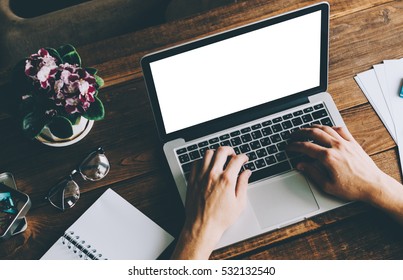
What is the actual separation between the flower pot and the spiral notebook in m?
0.19

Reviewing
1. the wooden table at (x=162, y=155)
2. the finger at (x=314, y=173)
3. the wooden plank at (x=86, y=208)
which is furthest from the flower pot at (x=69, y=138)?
the finger at (x=314, y=173)

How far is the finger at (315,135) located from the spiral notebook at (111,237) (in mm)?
418

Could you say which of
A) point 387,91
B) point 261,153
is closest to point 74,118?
point 261,153

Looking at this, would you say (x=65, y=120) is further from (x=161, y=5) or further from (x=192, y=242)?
(x=161, y=5)

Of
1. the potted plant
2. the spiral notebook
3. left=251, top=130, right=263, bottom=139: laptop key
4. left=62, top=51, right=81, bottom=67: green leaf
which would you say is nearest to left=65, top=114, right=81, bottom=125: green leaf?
the potted plant

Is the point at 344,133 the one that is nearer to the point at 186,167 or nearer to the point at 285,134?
the point at 285,134

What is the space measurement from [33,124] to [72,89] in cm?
13

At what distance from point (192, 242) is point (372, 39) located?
79 cm

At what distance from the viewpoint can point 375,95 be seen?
1.17 meters

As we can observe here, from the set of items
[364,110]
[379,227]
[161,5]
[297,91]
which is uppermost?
[161,5]

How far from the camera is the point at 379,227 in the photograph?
3.34 feet

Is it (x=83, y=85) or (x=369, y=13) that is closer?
(x=83, y=85)

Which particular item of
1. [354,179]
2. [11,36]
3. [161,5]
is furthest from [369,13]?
[11,36]

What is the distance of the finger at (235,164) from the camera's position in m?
1.03
